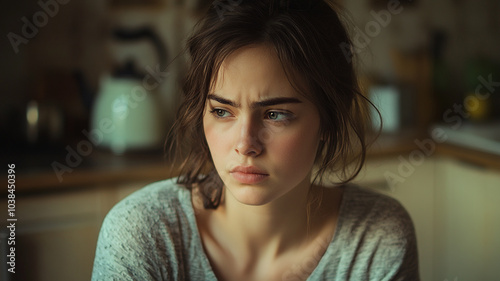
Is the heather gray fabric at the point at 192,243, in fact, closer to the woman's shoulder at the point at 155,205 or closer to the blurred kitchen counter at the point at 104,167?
the woman's shoulder at the point at 155,205

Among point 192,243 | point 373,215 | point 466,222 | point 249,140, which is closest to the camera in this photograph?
point 249,140

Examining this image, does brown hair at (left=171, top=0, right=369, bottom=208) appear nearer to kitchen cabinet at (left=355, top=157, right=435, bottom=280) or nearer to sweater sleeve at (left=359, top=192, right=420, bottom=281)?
sweater sleeve at (left=359, top=192, right=420, bottom=281)

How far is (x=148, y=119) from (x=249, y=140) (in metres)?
1.09

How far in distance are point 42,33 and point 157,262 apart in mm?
1303

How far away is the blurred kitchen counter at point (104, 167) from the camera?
1.59m

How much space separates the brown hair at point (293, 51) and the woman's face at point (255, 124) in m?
0.02

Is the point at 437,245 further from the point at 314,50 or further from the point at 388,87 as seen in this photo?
the point at 314,50

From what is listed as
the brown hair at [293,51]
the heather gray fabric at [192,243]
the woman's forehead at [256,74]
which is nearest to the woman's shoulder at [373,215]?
the heather gray fabric at [192,243]

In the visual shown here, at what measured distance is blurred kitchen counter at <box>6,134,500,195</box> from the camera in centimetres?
159

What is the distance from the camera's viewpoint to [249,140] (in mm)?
893

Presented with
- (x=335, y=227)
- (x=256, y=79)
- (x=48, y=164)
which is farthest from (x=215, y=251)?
(x=48, y=164)

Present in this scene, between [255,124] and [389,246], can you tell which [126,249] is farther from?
[389,246]

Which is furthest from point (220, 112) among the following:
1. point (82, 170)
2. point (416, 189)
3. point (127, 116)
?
point (416, 189)

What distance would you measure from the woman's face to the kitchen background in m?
0.76
